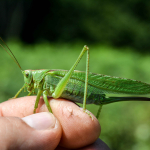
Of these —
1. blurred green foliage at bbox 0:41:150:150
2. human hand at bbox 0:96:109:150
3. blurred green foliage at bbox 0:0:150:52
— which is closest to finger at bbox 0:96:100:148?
human hand at bbox 0:96:109:150

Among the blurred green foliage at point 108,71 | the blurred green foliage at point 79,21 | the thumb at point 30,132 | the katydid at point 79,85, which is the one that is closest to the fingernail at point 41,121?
the thumb at point 30,132

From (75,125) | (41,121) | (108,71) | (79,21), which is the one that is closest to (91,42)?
(79,21)

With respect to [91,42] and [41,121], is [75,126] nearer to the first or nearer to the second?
[41,121]

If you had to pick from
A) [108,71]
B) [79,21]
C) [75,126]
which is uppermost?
[79,21]

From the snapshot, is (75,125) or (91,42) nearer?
(75,125)

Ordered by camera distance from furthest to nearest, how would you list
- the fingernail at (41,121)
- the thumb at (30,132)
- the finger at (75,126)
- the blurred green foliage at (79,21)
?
the blurred green foliage at (79,21) < the finger at (75,126) < the fingernail at (41,121) < the thumb at (30,132)

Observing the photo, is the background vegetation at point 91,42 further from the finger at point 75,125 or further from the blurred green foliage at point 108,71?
the finger at point 75,125

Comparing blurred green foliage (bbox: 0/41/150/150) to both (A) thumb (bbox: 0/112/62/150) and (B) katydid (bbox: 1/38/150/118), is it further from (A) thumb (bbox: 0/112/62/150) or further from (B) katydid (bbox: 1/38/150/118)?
(A) thumb (bbox: 0/112/62/150)
